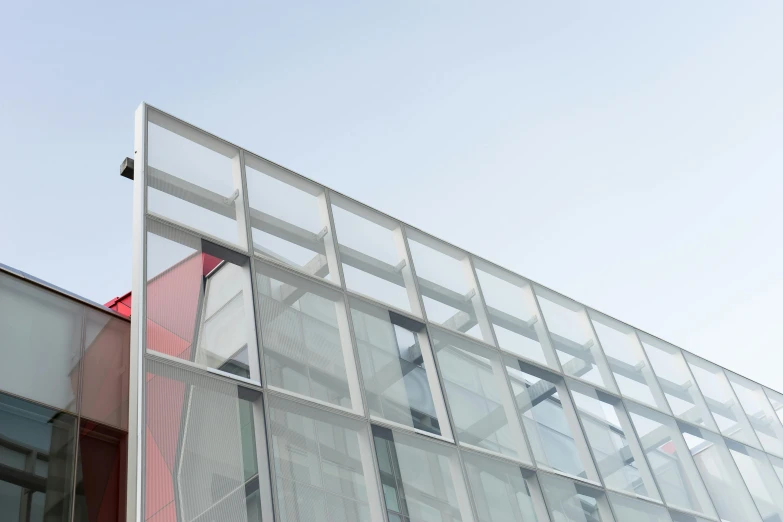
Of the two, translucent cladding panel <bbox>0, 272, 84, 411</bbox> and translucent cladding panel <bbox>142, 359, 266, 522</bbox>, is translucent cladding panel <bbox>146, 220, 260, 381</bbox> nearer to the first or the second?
translucent cladding panel <bbox>142, 359, 266, 522</bbox>

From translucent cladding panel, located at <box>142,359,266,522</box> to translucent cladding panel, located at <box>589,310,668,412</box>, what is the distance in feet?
23.8

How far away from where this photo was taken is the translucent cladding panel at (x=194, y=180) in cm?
948

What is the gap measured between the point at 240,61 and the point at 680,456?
56.5 feet

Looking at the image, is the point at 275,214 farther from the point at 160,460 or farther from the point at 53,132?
the point at 53,132

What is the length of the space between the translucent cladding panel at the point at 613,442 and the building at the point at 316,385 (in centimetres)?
4

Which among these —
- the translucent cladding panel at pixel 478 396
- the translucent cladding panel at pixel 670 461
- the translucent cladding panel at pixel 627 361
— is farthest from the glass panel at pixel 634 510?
the translucent cladding panel at pixel 627 361

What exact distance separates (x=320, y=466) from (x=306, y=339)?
5.37 ft

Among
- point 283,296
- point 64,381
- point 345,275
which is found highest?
point 345,275

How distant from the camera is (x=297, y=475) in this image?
789 cm

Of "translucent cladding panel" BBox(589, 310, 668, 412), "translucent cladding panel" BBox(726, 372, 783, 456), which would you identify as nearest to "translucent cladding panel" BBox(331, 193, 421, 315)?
"translucent cladding panel" BBox(589, 310, 668, 412)

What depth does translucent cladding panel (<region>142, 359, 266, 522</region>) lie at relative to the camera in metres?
6.98

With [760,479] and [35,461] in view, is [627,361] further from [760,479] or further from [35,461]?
[35,461]

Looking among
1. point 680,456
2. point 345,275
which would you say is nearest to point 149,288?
point 345,275

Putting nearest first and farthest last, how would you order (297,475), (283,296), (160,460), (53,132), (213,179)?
(160,460) < (297,475) < (283,296) < (213,179) < (53,132)
